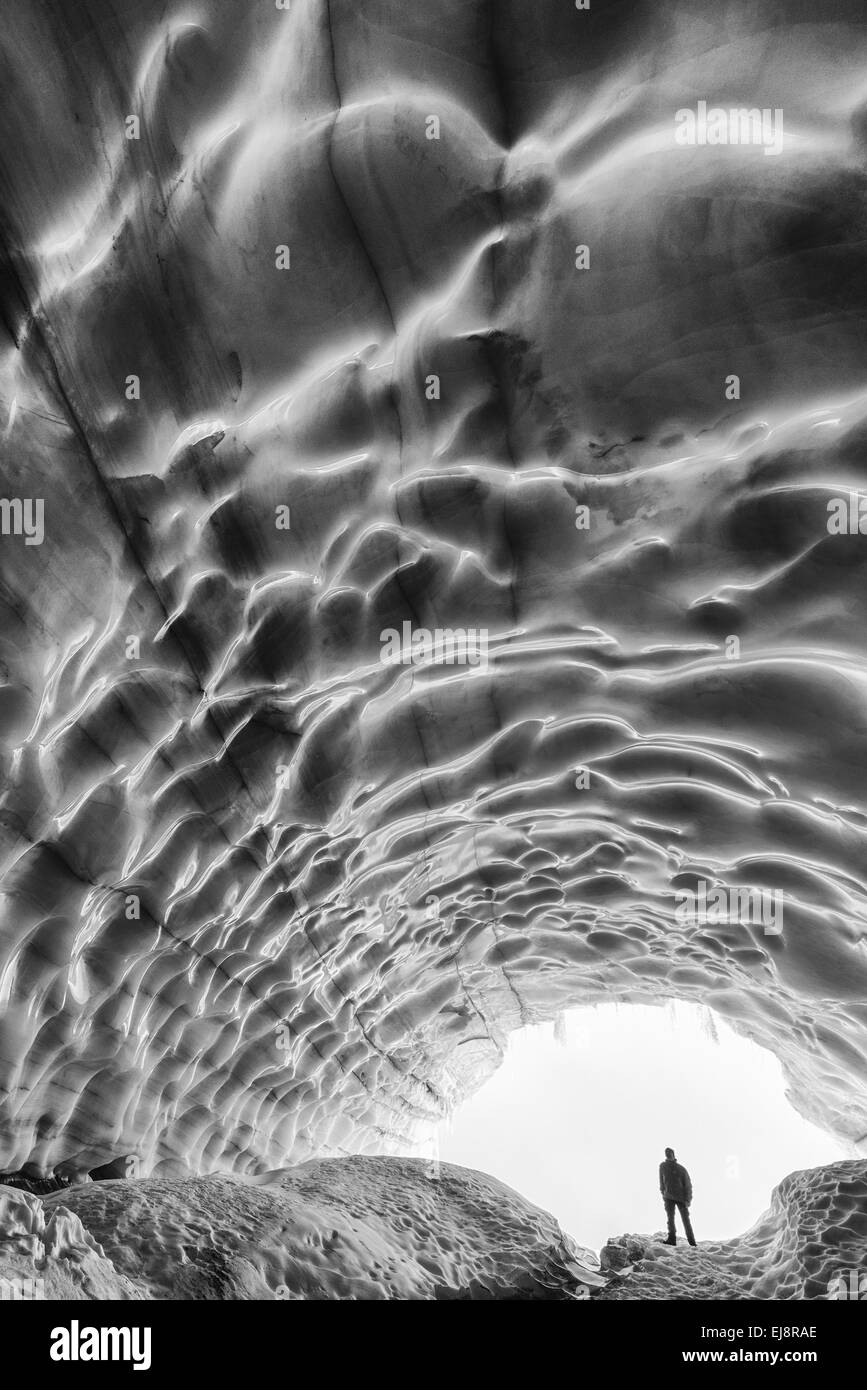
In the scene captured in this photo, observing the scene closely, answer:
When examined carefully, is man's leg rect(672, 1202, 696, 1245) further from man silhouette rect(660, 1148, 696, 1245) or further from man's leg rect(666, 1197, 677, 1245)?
man's leg rect(666, 1197, 677, 1245)

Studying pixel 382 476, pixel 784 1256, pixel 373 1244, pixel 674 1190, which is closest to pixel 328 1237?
pixel 373 1244

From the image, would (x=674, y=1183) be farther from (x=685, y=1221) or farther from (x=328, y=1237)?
(x=328, y=1237)

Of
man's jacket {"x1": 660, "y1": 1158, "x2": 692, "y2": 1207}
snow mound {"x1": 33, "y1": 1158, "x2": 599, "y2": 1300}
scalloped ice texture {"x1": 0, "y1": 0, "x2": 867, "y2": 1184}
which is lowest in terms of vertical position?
man's jacket {"x1": 660, "y1": 1158, "x2": 692, "y2": 1207}

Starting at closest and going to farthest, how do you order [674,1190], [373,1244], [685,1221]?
[373,1244], [685,1221], [674,1190]

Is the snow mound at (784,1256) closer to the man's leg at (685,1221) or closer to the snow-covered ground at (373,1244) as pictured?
the snow-covered ground at (373,1244)

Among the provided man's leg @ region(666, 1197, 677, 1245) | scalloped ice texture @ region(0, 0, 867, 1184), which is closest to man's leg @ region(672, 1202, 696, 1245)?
man's leg @ region(666, 1197, 677, 1245)

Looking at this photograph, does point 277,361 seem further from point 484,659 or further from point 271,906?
point 271,906

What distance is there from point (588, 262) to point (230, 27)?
1483mm

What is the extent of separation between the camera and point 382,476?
432cm

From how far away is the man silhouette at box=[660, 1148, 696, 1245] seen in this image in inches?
376

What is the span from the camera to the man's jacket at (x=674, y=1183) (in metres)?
9.57

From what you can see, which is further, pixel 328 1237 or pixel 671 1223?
pixel 671 1223

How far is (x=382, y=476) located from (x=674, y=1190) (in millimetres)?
9030
